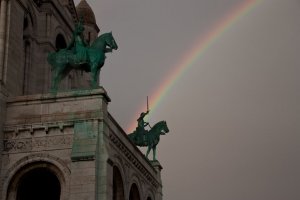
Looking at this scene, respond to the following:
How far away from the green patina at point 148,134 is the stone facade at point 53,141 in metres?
8.45

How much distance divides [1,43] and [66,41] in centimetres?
1196

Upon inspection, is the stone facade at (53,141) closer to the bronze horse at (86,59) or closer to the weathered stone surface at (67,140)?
the weathered stone surface at (67,140)

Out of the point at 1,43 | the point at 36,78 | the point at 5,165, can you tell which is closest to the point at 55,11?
the point at 36,78

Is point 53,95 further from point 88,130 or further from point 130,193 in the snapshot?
point 130,193

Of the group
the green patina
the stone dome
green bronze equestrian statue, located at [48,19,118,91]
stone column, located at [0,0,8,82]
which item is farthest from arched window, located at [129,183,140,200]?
the stone dome

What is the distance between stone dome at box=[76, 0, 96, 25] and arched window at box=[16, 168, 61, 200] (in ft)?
70.3

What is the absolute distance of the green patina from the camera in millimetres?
46469

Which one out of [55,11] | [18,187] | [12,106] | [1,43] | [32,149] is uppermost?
[55,11]

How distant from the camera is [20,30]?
36125mm

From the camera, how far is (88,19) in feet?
178

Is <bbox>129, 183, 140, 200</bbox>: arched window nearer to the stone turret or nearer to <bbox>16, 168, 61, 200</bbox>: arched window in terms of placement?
<bbox>16, 168, 61, 200</bbox>: arched window

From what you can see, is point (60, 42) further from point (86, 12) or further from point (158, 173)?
→ point (158, 173)

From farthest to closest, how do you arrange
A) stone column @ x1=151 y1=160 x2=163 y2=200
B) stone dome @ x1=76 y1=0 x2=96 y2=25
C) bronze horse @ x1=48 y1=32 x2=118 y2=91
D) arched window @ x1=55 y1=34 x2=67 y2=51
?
stone dome @ x1=76 y1=0 x2=96 y2=25 < stone column @ x1=151 y1=160 x2=163 y2=200 < arched window @ x1=55 y1=34 x2=67 y2=51 < bronze horse @ x1=48 y1=32 x2=118 y2=91

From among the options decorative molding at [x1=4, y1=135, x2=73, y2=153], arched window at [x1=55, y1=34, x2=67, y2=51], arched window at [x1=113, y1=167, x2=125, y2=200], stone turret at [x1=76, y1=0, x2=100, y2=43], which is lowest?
arched window at [x1=113, y1=167, x2=125, y2=200]
